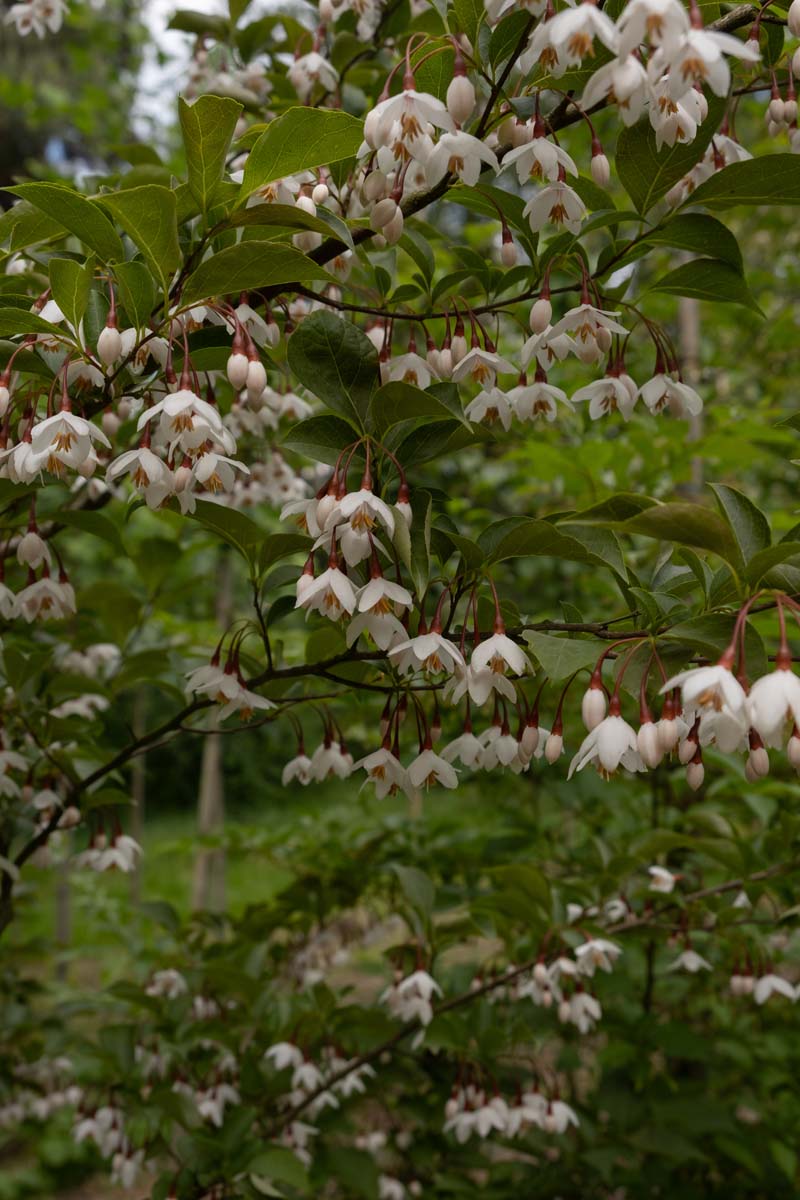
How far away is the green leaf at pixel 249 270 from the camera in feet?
4.43

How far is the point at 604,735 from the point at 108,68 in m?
8.43

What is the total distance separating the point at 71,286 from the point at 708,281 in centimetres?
101

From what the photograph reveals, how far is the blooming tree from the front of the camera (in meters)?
1.38

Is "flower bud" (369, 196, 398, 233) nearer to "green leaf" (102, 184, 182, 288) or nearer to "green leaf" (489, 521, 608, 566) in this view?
"green leaf" (102, 184, 182, 288)

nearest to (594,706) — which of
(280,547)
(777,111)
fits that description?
(280,547)

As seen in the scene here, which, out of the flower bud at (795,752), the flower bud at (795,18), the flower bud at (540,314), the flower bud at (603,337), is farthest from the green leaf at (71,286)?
the flower bud at (795,752)

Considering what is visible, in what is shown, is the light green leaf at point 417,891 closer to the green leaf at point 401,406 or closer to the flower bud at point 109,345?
the green leaf at point 401,406

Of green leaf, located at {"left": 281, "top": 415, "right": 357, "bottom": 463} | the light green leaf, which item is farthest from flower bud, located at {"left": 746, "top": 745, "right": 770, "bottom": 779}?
the light green leaf

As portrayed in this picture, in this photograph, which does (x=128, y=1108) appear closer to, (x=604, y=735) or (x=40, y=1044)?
(x=40, y=1044)

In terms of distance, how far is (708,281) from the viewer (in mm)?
1657

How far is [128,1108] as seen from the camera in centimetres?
299

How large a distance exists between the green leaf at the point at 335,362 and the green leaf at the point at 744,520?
0.53 meters

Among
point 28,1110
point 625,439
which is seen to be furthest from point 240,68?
point 28,1110

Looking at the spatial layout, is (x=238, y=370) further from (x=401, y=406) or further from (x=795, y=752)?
(x=795, y=752)
